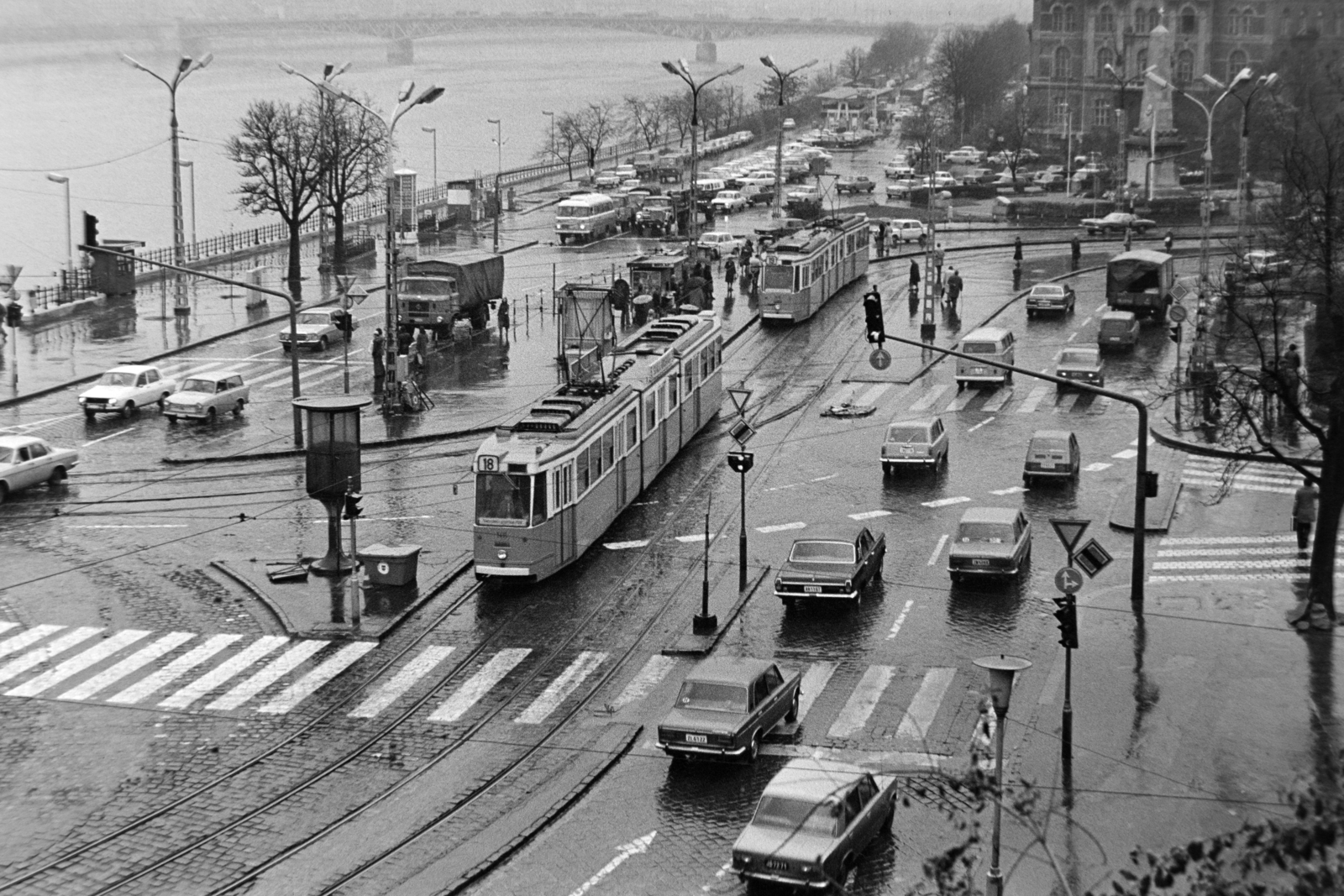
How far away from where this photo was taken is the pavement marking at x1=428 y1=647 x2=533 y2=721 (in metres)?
29.7

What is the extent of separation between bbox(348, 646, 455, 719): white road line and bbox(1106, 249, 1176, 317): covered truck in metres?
42.5

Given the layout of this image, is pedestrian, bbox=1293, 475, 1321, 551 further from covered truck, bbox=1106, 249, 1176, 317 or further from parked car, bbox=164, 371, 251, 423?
covered truck, bbox=1106, 249, 1176, 317

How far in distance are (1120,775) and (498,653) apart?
37.2 ft

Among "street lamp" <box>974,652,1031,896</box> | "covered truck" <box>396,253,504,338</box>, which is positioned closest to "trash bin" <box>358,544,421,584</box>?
"street lamp" <box>974,652,1031,896</box>

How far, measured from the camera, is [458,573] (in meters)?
37.5

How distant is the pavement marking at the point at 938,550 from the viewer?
38.4 metres

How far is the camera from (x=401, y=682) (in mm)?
31219

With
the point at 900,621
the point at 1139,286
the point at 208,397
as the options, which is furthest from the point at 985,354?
the point at 900,621

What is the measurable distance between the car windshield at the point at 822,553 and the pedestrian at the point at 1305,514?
10.1m

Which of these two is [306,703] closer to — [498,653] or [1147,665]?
[498,653]

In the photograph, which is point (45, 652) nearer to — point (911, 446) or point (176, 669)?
point (176, 669)

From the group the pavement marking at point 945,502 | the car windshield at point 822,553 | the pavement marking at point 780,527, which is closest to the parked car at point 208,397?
the pavement marking at point 780,527

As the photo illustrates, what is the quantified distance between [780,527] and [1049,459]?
24.7 ft

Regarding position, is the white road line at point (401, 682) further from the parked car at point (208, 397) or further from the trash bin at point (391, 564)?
the parked car at point (208, 397)
